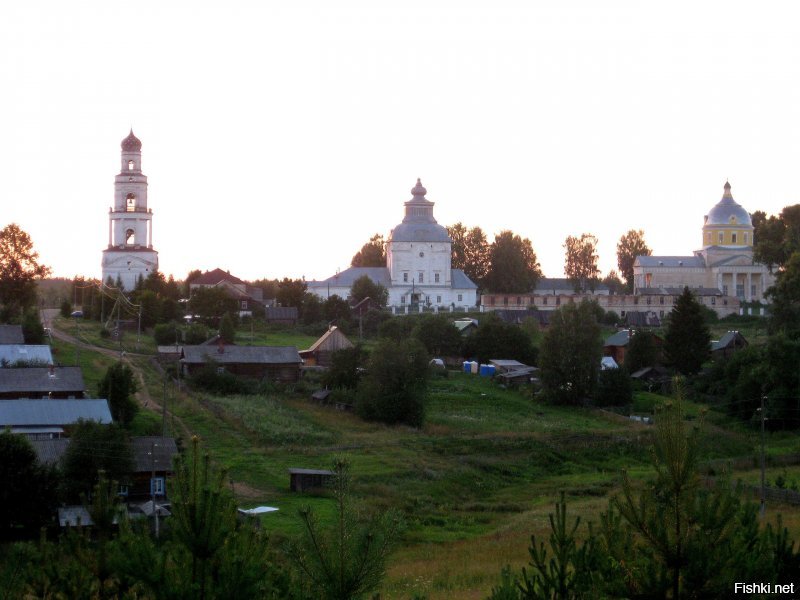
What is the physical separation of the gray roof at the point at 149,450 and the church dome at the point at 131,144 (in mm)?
38388

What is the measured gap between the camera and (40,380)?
33031 millimetres

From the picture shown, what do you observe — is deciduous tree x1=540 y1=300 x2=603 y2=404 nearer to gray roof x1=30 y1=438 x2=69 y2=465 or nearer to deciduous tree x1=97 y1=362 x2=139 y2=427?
deciduous tree x1=97 y1=362 x2=139 y2=427

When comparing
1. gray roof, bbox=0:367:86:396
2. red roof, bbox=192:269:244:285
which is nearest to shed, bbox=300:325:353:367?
gray roof, bbox=0:367:86:396

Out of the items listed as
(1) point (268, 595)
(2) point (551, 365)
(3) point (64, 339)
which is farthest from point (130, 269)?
(1) point (268, 595)

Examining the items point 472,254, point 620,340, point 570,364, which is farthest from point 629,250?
point 570,364

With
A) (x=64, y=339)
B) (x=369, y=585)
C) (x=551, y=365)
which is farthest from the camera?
(x=64, y=339)

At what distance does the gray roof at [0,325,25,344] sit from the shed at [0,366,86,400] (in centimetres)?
642

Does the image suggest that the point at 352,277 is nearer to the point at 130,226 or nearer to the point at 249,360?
the point at 130,226

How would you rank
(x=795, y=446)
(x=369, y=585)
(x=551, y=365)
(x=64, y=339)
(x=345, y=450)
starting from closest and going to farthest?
(x=369, y=585) → (x=345, y=450) → (x=795, y=446) → (x=551, y=365) → (x=64, y=339)

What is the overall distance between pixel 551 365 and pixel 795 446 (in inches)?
433

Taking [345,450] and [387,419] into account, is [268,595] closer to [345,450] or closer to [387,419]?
[345,450]

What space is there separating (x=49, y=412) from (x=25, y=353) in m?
8.97

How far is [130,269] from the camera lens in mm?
62906

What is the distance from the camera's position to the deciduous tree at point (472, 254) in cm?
8344
